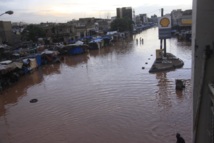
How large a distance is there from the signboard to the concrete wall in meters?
20.7

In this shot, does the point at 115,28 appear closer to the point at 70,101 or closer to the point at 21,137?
the point at 70,101

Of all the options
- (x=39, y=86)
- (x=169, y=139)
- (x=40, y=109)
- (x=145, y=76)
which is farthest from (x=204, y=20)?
(x=39, y=86)

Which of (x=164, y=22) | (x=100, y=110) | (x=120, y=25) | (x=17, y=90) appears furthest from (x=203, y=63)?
(x=120, y=25)

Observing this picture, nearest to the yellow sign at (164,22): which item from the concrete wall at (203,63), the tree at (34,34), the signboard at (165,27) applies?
the signboard at (165,27)

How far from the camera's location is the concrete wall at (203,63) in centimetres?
402

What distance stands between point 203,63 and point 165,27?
2102 centimetres

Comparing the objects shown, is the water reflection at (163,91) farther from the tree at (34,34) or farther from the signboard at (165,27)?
the tree at (34,34)

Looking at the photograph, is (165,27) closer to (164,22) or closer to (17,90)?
(164,22)

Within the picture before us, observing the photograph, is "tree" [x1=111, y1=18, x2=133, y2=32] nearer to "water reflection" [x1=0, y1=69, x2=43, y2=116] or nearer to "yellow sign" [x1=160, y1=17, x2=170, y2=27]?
"yellow sign" [x1=160, y1=17, x2=170, y2=27]

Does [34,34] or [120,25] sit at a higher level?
[120,25]

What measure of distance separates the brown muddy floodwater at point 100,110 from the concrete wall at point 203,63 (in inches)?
199

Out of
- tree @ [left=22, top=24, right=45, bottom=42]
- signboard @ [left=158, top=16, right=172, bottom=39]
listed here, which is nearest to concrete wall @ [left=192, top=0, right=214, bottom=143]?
signboard @ [left=158, top=16, right=172, bottom=39]

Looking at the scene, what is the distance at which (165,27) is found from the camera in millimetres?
24406

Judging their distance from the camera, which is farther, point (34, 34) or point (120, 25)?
point (120, 25)
